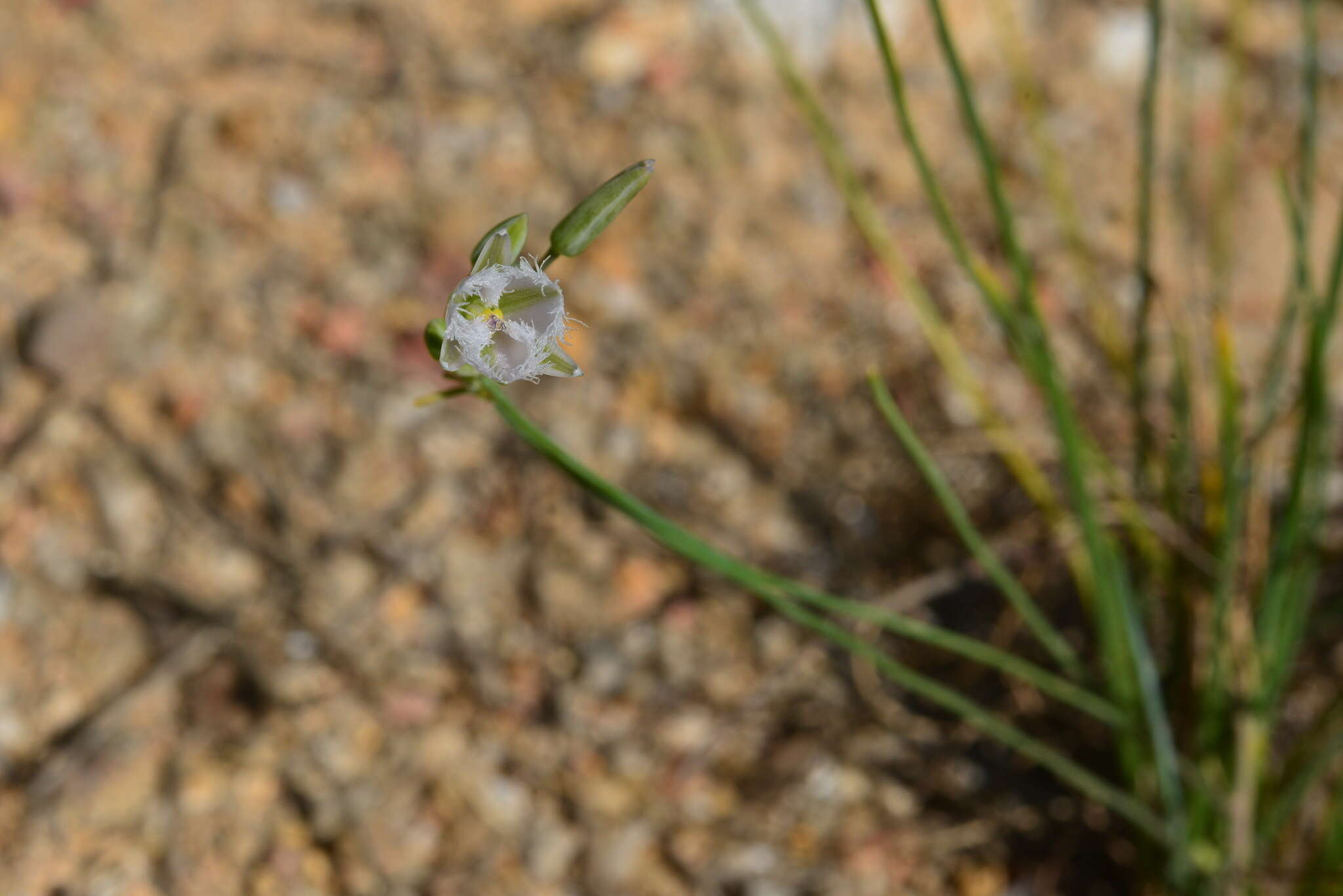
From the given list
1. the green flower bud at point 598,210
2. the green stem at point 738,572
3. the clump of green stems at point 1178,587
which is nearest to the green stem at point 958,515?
the clump of green stems at point 1178,587

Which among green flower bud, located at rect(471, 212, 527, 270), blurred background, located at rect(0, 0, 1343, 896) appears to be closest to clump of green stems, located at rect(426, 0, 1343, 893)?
blurred background, located at rect(0, 0, 1343, 896)

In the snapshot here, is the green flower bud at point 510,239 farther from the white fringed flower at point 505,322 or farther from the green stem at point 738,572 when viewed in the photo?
the green stem at point 738,572

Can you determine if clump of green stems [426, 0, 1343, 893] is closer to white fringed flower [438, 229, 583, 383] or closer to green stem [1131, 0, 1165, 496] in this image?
green stem [1131, 0, 1165, 496]

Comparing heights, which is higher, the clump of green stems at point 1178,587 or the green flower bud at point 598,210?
the green flower bud at point 598,210

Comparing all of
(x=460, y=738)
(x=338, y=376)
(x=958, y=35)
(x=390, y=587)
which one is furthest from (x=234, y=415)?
(x=958, y=35)

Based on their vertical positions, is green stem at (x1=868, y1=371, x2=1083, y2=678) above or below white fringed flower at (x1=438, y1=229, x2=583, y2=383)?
below

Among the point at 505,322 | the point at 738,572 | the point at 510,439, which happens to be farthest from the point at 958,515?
the point at 510,439

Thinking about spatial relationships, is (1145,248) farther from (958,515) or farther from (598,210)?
(598,210)
